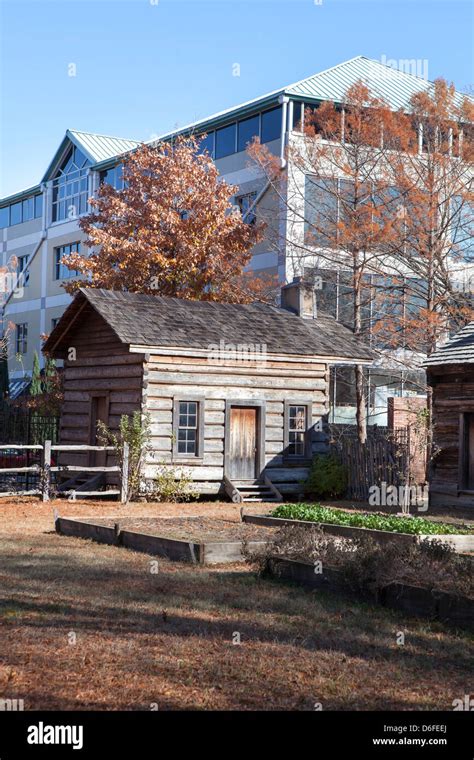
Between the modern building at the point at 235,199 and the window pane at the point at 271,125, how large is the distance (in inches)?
1.7

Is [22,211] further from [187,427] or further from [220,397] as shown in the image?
[187,427]

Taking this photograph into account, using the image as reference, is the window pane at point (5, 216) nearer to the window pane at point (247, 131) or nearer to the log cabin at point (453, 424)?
the window pane at point (247, 131)

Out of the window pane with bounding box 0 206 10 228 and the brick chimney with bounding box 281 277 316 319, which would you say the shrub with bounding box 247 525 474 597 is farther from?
the window pane with bounding box 0 206 10 228

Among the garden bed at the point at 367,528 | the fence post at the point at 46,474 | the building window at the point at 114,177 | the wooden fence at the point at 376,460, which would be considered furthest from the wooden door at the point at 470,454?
the building window at the point at 114,177

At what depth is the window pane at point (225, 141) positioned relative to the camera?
147ft

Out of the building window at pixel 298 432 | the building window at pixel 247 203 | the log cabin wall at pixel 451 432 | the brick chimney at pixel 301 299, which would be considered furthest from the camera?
the building window at pixel 247 203

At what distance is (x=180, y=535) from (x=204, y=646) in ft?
21.4

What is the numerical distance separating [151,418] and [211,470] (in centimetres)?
234

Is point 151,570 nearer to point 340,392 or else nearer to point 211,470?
point 211,470

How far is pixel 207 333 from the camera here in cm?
2567

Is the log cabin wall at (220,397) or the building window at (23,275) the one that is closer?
the log cabin wall at (220,397)

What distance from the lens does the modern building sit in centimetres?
3949

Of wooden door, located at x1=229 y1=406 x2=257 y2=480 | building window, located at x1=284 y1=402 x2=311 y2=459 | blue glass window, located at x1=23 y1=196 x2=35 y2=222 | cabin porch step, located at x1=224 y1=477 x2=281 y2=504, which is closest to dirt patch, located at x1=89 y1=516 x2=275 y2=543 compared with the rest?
cabin porch step, located at x1=224 y1=477 x2=281 y2=504

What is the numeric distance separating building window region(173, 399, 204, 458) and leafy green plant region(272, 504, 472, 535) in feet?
25.6
